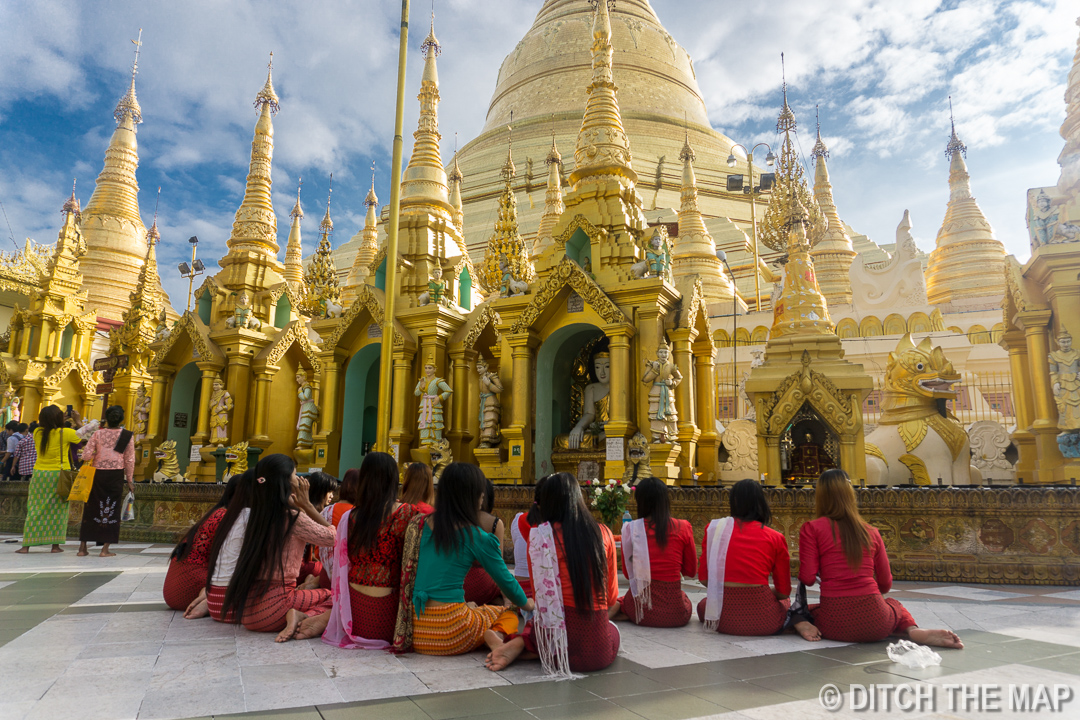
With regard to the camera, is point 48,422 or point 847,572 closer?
point 847,572

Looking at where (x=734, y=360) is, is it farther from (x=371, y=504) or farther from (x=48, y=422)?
(x=48, y=422)

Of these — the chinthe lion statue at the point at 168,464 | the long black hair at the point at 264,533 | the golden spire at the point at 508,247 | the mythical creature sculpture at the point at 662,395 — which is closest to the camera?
the long black hair at the point at 264,533

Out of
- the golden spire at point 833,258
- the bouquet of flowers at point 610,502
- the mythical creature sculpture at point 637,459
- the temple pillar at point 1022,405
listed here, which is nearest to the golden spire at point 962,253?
the golden spire at point 833,258

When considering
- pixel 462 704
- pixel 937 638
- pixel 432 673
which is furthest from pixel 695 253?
pixel 462 704

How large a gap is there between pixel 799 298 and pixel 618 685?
33.1 feet

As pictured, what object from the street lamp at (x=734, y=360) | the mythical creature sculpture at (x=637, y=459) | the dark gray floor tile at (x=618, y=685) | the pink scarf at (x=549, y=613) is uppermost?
the street lamp at (x=734, y=360)

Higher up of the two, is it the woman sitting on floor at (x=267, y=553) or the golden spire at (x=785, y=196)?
the golden spire at (x=785, y=196)

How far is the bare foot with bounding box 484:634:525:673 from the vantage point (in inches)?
171

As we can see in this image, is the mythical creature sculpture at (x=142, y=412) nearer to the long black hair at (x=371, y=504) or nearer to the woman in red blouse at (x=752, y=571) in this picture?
the long black hair at (x=371, y=504)

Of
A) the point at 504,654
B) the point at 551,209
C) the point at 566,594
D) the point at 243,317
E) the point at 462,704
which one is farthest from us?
the point at 551,209

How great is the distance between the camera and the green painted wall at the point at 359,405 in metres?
15.4

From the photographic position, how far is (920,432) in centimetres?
1177

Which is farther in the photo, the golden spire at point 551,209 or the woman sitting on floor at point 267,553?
the golden spire at point 551,209

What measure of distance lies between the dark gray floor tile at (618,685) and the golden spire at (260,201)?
18182 millimetres
